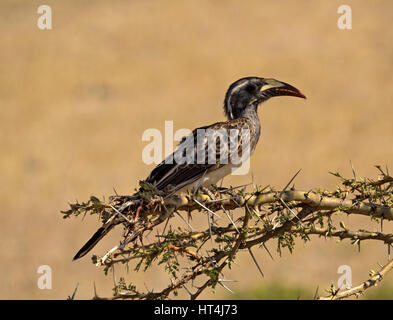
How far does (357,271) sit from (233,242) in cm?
1117

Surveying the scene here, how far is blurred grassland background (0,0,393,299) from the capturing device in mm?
15523

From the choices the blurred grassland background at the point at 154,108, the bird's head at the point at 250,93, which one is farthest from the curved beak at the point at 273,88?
the blurred grassland background at the point at 154,108

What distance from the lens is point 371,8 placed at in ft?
79.7

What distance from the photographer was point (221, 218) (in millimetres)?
3969

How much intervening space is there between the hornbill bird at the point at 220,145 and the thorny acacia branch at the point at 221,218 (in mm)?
736

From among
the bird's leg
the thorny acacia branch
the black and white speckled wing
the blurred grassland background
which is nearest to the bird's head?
the black and white speckled wing

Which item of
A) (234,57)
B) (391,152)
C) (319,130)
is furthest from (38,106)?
(391,152)

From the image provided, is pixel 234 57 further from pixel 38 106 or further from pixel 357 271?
pixel 357 271

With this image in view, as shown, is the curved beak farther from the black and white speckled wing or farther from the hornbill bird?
the black and white speckled wing

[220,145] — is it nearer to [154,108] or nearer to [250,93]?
[250,93]

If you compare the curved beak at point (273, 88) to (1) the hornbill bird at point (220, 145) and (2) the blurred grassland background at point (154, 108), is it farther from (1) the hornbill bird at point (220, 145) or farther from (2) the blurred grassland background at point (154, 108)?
(2) the blurred grassland background at point (154, 108)

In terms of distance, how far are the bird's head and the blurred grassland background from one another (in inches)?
215

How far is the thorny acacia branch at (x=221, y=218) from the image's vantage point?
3664mm
